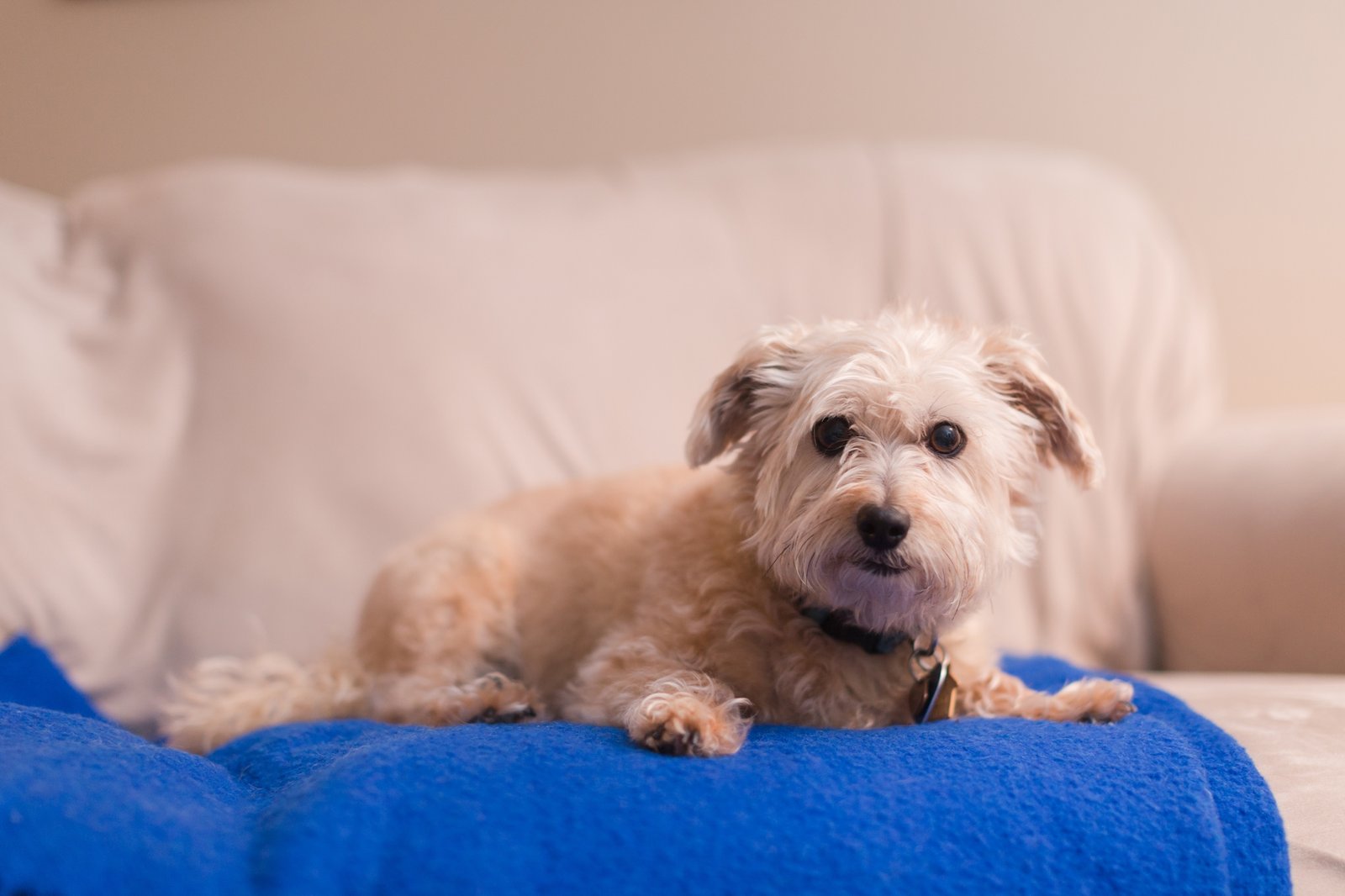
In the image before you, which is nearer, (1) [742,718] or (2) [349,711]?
(1) [742,718]

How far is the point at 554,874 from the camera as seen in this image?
3.67 feet

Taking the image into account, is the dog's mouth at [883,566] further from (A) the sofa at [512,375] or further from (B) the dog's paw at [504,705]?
(A) the sofa at [512,375]

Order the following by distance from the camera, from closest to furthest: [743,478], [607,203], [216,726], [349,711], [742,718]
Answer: [742,718] → [743,478] → [216,726] → [349,711] → [607,203]

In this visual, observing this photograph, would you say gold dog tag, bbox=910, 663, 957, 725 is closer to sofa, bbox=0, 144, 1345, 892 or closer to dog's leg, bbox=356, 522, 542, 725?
sofa, bbox=0, 144, 1345, 892

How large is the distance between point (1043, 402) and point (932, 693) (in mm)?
518

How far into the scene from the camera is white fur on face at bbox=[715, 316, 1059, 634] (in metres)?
1.41

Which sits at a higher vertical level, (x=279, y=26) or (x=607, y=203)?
(x=279, y=26)

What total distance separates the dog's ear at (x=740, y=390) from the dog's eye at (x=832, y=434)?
14 centimetres

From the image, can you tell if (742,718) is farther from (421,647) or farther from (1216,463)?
(1216,463)

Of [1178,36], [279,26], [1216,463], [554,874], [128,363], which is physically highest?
[1178,36]

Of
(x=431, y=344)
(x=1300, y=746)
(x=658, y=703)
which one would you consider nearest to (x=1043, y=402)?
(x=1300, y=746)

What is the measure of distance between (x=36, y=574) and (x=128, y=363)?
1.66 feet

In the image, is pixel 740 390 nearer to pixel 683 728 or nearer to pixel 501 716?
pixel 683 728

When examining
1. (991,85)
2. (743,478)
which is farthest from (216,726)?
(991,85)
